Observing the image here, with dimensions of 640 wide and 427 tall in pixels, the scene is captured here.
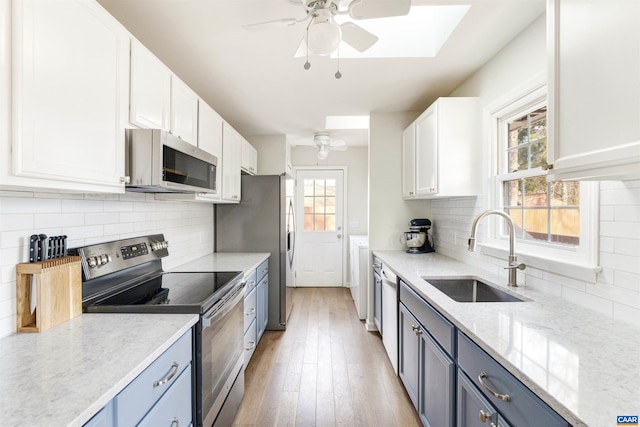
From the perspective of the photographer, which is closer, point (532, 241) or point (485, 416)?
point (485, 416)

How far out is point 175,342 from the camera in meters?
1.27

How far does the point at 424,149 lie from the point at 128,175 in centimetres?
228

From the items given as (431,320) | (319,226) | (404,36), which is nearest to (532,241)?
(431,320)

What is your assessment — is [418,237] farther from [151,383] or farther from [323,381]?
[151,383]

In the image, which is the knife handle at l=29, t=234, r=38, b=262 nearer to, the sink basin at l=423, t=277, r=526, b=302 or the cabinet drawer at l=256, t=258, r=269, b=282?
the cabinet drawer at l=256, t=258, r=269, b=282

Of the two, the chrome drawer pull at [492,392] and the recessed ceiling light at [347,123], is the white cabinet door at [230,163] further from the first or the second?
the chrome drawer pull at [492,392]

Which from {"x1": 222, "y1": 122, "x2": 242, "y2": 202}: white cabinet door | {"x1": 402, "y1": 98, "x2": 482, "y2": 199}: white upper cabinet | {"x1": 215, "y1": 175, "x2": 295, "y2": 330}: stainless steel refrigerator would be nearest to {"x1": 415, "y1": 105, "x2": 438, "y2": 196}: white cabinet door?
{"x1": 402, "y1": 98, "x2": 482, "y2": 199}: white upper cabinet

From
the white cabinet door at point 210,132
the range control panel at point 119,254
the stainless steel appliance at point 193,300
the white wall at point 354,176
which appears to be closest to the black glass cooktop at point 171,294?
the stainless steel appliance at point 193,300

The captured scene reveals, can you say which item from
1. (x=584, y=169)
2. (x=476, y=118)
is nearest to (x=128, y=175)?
(x=584, y=169)

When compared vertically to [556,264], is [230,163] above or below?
above

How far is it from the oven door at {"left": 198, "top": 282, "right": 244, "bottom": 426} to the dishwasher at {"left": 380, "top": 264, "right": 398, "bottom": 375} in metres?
1.18

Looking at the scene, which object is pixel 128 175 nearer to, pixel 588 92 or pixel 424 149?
pixel 588 92

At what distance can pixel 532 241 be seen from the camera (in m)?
1.89

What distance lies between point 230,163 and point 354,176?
274 centimetres
